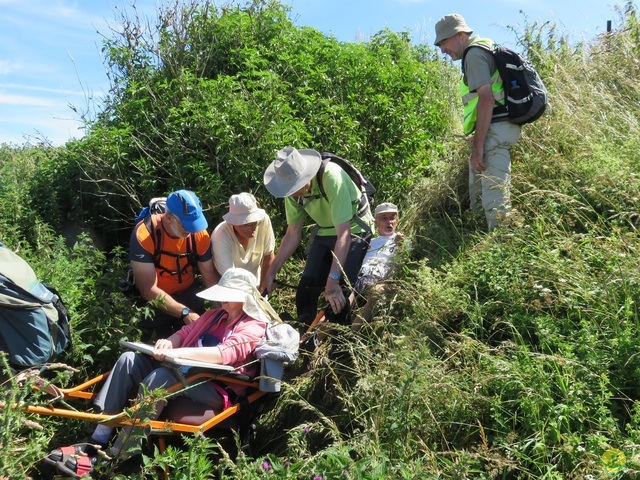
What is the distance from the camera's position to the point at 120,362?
180 inches

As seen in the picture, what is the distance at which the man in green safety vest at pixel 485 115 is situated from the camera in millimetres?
5500

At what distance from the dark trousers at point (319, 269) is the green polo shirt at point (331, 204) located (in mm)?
87

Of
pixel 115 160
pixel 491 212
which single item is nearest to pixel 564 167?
pixel 491 212

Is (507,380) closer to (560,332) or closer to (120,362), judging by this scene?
(560,332)

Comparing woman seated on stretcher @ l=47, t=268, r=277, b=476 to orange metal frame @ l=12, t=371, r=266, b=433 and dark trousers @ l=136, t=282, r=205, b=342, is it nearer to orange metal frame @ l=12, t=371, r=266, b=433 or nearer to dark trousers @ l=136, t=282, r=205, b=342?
orange metal frame @ l=12, t=371, r=266, b=433

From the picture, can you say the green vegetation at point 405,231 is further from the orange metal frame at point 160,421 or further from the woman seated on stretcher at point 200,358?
the woman seated on stretcher at point 200,358

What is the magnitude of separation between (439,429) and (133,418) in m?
1.67

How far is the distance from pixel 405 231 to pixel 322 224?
1.26m

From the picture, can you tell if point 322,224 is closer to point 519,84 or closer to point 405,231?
point 405,231

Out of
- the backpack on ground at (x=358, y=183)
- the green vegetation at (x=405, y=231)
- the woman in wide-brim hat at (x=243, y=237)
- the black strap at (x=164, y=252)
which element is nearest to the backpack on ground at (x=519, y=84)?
the green vegetation at (x=405, y=231)

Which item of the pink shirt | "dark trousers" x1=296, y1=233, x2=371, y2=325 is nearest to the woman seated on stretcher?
the pink shirt

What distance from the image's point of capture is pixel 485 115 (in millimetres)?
5559

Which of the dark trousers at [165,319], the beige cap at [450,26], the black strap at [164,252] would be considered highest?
the beige cap at [450,26]

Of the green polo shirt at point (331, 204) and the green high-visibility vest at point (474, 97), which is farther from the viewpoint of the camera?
the green high-visibility vest at point (474, 97)
